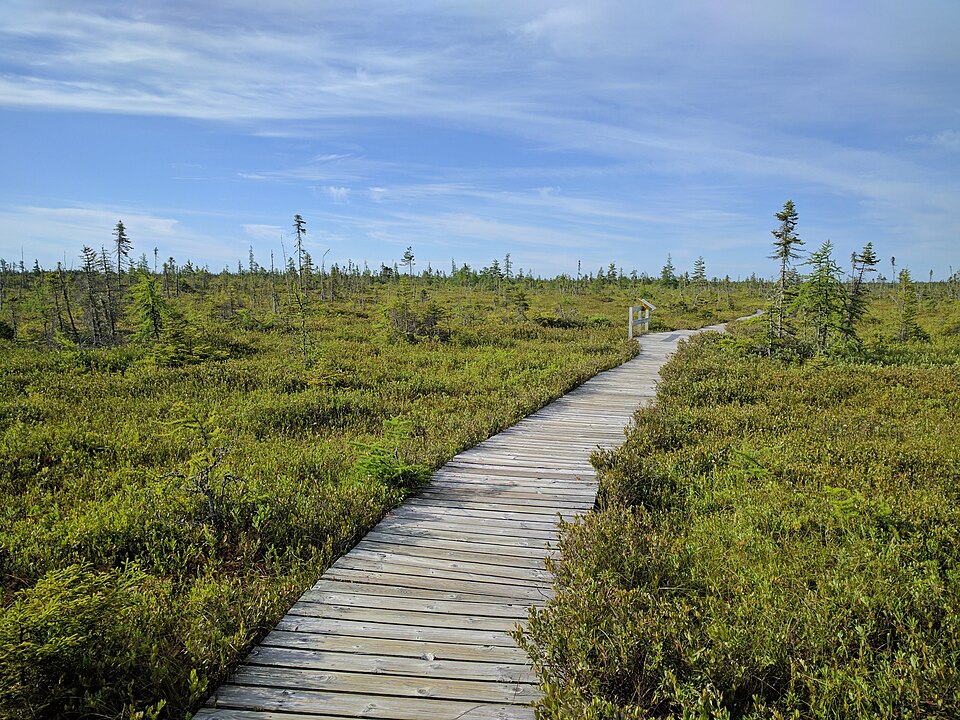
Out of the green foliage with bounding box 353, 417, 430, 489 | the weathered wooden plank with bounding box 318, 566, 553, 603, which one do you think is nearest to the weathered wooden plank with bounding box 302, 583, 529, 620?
the weathered wooden plank with bounding box 318, 566, 553, 603

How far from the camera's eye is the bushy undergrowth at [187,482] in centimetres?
318

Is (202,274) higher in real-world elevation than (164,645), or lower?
higher

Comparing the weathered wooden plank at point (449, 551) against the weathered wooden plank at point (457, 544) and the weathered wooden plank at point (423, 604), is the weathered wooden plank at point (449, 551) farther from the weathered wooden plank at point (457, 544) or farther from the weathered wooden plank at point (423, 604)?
the weathered wooden plank at point (423, 604)

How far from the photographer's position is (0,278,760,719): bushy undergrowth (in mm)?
3176

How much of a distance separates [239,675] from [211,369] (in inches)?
480

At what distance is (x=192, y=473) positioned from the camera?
20.5 feet

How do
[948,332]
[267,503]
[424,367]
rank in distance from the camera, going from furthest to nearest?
1. [948,332]
2. [424,367]
3. [267,503]

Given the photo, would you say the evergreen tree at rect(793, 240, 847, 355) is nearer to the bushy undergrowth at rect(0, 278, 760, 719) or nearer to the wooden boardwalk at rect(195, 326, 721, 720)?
the bushy undergrowth at rect(0, 278, 760, 719)

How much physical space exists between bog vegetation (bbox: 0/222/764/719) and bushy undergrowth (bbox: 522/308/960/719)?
2.14 meters

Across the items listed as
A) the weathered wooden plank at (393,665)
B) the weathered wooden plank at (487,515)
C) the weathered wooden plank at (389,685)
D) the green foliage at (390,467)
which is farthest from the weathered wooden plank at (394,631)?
the green foliage at (390,467)

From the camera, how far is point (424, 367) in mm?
15891

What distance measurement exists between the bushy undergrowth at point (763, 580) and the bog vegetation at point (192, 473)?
2135mm

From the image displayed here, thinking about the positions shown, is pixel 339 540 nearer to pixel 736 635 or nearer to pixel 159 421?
pixel 736 635

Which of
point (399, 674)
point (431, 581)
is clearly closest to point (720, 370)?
Answer: point (431, 581)
